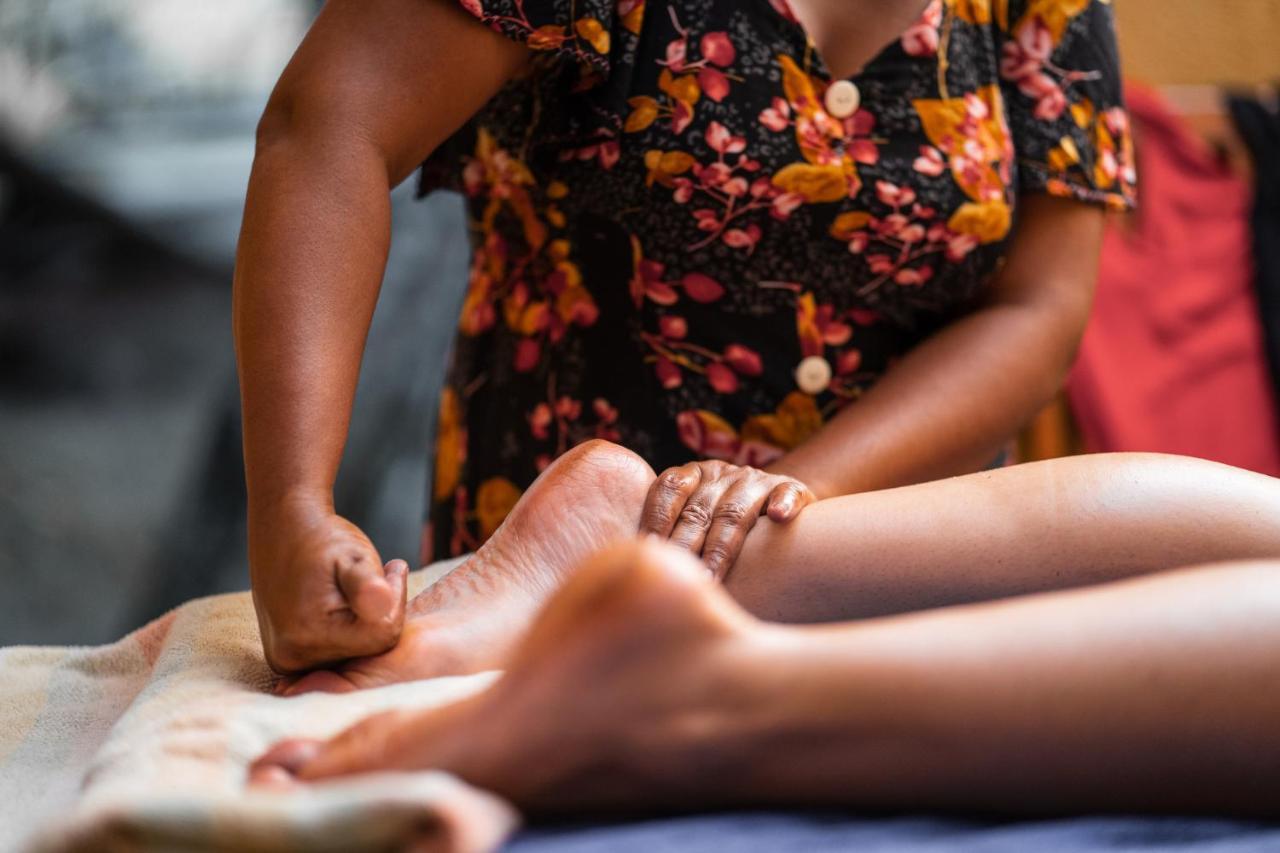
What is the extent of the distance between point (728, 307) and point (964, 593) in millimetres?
386

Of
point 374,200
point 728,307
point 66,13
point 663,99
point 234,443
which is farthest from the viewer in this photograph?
point 234,443

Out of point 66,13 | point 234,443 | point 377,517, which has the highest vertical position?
point 66,13

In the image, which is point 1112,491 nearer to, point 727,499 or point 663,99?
point 727,499

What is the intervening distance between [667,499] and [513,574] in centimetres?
11

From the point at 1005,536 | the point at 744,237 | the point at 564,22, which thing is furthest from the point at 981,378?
the point at 564,22

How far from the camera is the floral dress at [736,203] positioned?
0.90m

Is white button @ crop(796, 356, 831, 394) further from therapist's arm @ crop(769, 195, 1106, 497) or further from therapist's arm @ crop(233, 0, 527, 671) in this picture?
therapist's arm @ crop(233, 0, 527, 671)

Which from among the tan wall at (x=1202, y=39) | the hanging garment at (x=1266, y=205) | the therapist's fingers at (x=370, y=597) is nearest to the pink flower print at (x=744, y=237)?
the therapist's fingers at (x=370, y=597)

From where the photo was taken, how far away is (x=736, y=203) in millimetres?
930

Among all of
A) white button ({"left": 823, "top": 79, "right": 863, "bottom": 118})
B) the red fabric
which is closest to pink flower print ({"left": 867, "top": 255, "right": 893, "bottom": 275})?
white button ({"left": 823, "top": 79, "right": 863, "bottom": 118})

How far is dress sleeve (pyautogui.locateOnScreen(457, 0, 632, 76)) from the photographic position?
790mm

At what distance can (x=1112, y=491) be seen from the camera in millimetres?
674

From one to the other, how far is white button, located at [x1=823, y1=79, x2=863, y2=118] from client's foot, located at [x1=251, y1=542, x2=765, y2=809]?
56 centimetres

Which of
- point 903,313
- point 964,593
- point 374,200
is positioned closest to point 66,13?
point 374,200
